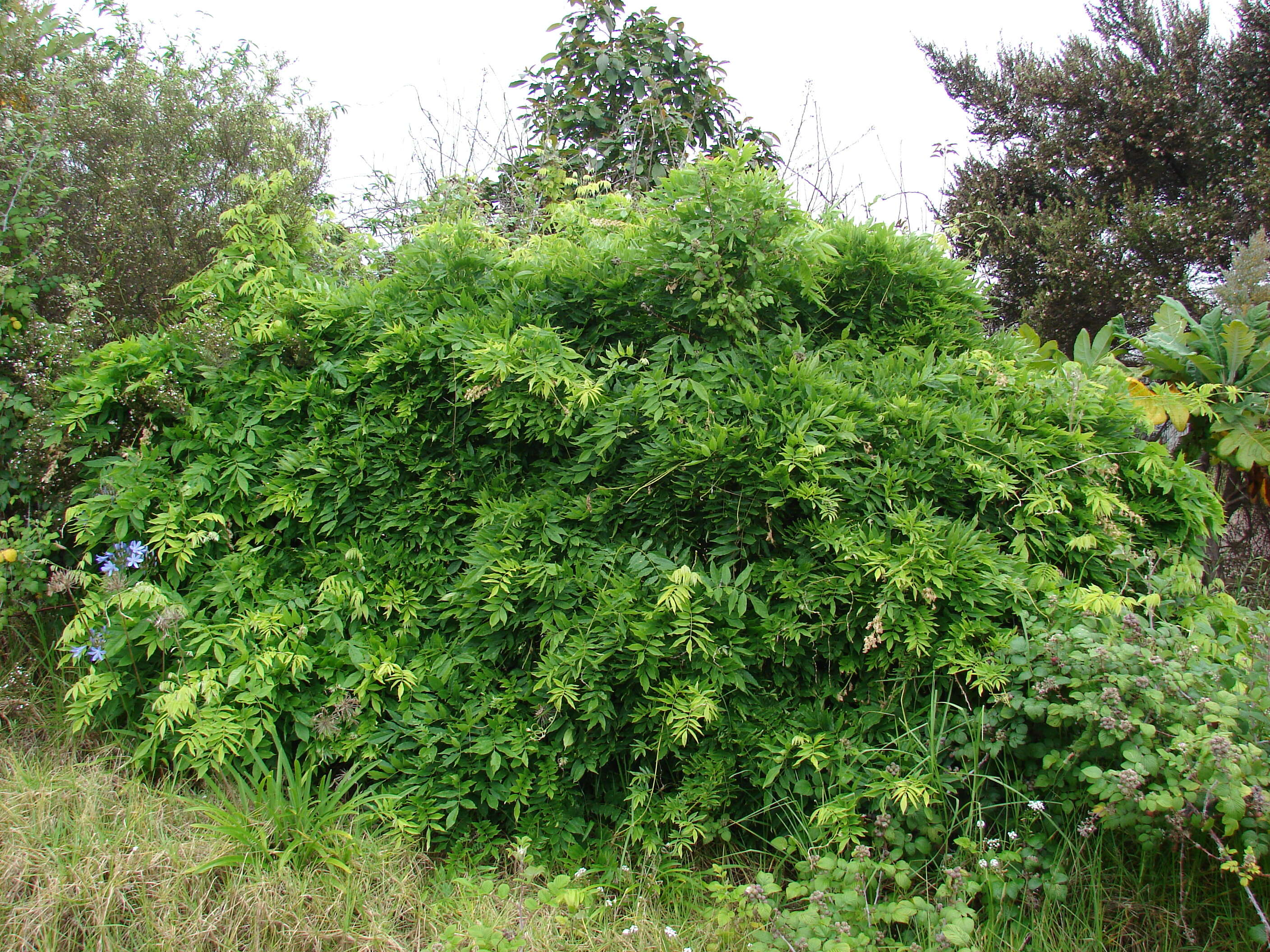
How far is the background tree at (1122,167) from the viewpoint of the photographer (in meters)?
10.7

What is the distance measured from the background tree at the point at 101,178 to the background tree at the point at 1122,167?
28.6 feet

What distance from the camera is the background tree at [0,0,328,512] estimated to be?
3.74 meters

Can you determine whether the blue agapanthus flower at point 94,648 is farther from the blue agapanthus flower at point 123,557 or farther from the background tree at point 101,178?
the background tree at point 101,178

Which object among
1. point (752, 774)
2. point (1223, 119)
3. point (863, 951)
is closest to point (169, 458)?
point (752, 774)

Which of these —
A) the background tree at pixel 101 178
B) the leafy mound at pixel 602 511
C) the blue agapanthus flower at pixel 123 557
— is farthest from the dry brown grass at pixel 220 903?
the background tree at pixel 101 178

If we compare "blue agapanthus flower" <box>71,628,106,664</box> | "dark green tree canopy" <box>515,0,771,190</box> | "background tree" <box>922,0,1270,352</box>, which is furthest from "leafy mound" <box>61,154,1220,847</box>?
"background tree" <box>922,0,1270,352</box>

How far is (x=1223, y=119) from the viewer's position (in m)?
11.3

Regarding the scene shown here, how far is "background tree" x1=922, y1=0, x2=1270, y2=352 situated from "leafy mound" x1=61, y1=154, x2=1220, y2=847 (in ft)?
28.3

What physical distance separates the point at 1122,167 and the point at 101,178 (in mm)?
13386

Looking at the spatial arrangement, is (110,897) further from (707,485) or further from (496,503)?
(707,485)

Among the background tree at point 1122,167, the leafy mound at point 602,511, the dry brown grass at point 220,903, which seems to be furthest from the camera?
the background tree at point 1122,167

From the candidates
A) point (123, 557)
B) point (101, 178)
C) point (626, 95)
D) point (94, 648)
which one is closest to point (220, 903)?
point (94, 648)

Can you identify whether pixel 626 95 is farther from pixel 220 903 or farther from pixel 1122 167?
pixel 1122 167

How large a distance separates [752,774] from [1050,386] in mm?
2028
